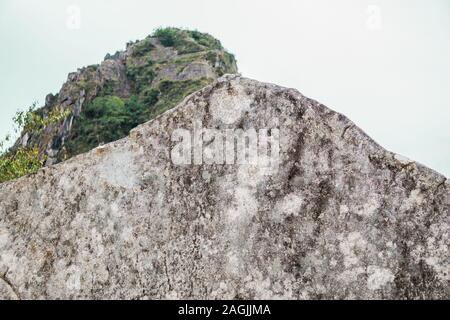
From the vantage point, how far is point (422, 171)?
423 cm

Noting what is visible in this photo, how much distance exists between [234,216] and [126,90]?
3338 inches

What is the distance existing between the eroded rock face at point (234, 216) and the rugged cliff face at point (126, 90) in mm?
61575

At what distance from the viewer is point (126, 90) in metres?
86.4

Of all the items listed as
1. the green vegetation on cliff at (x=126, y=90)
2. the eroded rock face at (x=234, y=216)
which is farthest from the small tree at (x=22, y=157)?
the green vegetation on cliff at (x=126, y=90)

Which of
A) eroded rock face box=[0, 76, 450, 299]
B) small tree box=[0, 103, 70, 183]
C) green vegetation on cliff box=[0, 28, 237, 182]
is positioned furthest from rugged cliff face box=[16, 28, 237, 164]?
eroded rock face box=[0, 76, 450, 299]

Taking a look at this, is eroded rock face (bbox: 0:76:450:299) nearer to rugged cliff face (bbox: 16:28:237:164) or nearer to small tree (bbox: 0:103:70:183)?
small tree (bbox: 0:103:70:183)

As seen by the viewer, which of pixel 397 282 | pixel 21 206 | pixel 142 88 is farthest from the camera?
pixel 142 88

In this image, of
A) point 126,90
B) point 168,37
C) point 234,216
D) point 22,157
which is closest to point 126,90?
point 126,90

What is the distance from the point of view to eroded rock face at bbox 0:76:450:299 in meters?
4.12

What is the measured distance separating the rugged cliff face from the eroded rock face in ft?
202

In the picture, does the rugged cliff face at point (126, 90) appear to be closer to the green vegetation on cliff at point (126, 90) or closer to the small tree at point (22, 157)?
the green vegetation on cliff at point (126, 90)

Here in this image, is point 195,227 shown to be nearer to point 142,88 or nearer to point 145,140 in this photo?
point 145,140
